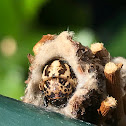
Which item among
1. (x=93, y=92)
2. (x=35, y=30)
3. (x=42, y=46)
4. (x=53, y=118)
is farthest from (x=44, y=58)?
(x=35, y=30)

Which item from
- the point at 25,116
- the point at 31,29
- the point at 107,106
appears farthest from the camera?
the point at 31,29

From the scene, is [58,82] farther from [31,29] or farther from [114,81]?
[31,29]

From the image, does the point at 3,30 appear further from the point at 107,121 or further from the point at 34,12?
the point at 107,121

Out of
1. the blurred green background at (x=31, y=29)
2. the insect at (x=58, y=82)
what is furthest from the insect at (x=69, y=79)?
the blurred green background at (x=31, y=29)

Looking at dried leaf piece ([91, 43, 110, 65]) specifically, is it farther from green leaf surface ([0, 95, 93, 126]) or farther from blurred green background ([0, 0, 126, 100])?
blurred green background ([0, 0, 126, 100])

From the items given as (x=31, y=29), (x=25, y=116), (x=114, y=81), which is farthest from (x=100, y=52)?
(x=31, y=29)

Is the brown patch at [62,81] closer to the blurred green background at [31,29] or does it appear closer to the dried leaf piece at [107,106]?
the dried leaf piece at [107,106]
